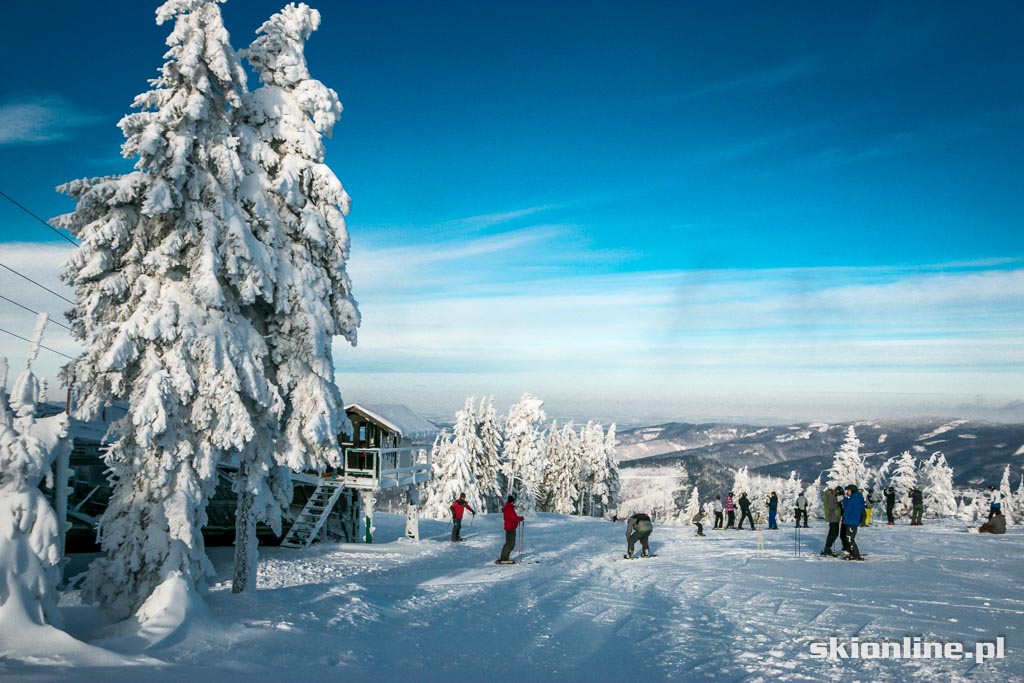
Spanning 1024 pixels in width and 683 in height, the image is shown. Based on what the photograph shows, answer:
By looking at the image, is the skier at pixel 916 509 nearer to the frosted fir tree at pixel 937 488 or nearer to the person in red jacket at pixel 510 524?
the person in red jacket at pixel 510 524

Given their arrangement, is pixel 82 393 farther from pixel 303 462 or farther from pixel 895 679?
pixel 895 679

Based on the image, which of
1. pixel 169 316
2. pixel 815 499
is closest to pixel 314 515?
pixel 169 316

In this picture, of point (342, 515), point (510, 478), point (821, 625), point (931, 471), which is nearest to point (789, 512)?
point (931, 471)

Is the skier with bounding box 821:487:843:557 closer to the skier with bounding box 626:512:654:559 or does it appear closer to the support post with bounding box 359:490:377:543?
the skier with bounding box 626:512:654:559

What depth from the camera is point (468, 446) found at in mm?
53062

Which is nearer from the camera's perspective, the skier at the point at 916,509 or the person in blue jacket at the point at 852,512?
the person in blue jacket at the point at 852,512

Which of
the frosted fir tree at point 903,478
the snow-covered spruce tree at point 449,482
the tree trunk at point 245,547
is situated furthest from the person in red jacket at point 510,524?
the frosted fir tree at point 903,478

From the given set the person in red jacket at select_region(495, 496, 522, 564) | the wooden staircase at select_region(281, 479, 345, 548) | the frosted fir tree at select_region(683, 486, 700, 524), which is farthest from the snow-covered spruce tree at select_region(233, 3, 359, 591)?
the frosted fir tree at select_region(683, 486, 700, 524)

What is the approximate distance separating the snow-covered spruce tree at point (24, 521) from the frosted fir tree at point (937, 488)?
75.9 meters

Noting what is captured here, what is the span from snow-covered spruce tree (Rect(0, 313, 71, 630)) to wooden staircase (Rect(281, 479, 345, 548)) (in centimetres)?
1385

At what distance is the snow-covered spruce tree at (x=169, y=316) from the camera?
36.8 ft

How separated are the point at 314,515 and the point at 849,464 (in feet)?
174

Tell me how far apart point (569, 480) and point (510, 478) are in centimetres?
1339

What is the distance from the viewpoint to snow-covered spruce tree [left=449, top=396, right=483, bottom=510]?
5125cm
